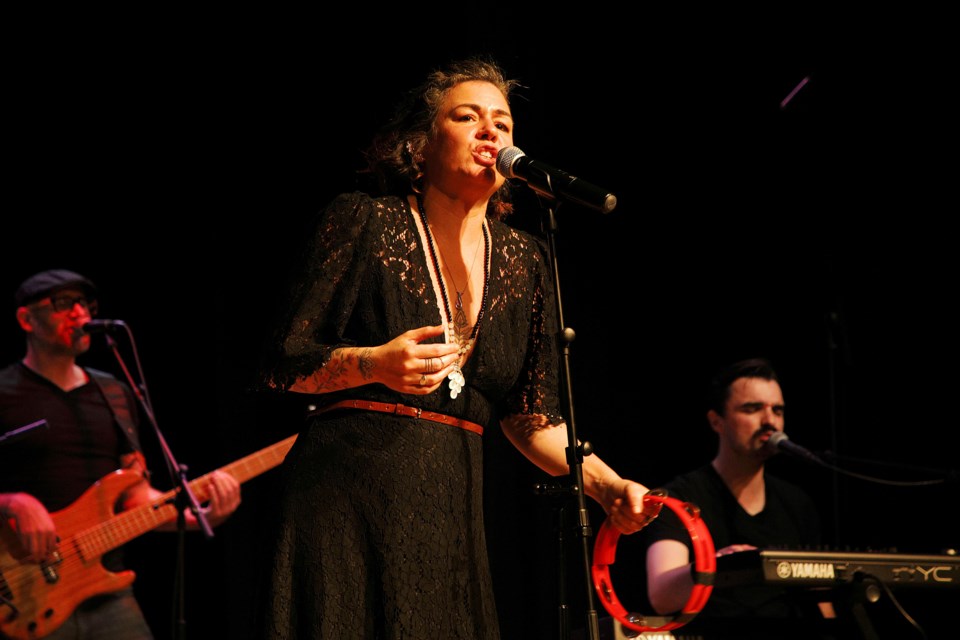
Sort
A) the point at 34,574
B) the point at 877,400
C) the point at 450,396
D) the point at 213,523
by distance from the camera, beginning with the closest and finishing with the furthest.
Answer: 1. the point at 450,396
2. the point at 34,574
3. the point at 213,523
4. the point at 877,400

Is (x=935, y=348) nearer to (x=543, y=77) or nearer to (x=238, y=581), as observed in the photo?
(x=543, y=77)

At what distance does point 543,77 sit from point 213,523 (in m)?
2.46

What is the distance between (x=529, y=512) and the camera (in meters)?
4.07

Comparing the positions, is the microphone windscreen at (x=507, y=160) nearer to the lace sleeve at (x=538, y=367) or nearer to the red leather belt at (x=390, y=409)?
the lace sleeve at (x=538, y=367)

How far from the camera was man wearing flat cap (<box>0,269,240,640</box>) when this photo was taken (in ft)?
12.6

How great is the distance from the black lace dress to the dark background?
236 centimetres

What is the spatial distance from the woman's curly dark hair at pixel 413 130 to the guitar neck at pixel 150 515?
6.21ft

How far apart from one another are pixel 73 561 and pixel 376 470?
2.64m

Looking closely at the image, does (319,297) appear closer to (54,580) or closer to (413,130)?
(413,130)

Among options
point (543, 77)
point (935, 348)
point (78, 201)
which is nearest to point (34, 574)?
point (78, 201)

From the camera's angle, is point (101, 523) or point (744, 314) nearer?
point (101, 523)

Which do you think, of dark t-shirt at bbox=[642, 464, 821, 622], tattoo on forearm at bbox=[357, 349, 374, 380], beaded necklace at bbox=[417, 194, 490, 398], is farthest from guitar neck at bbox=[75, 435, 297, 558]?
tattoo on forearm at bbox=[357, 349, 374, 380]

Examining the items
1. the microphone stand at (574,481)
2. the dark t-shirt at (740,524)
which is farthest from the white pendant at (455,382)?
the dark t-shirt at (740,524)

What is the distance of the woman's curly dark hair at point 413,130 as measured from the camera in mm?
2244
